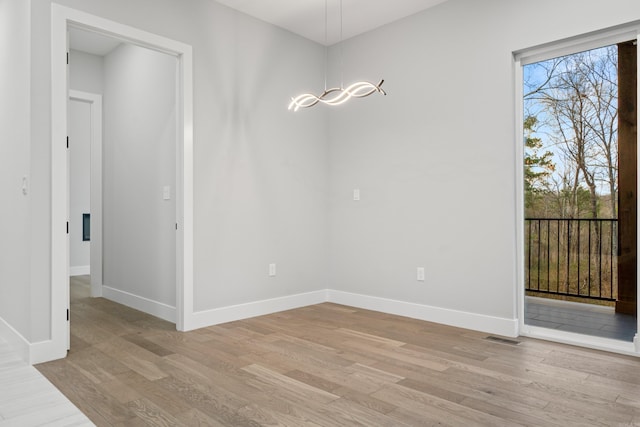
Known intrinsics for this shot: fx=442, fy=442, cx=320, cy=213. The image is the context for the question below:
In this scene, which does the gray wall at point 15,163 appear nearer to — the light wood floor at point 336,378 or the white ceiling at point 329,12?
the light wood floor at point 336,378

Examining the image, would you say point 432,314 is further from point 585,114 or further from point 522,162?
point 585,114

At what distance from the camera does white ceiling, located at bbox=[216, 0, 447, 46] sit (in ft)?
12.7

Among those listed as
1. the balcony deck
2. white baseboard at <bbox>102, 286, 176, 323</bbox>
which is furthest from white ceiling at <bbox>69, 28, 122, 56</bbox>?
the balcony deck

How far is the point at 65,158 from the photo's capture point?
299 cm

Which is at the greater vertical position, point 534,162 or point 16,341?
point 534,162

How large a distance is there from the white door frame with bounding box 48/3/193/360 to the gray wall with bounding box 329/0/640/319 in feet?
5.62

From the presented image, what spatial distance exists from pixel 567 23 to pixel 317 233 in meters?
2.89

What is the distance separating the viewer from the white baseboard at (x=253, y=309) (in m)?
3.75

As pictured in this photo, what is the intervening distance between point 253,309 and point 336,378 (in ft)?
5.65

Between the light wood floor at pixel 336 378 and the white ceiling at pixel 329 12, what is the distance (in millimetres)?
2807

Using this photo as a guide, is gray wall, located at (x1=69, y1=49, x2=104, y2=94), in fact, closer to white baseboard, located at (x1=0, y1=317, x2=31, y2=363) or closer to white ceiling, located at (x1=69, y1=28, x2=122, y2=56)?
white ceiling, located at (x1=69, y1=28, x2=122, y2=56)

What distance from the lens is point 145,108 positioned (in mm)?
4434

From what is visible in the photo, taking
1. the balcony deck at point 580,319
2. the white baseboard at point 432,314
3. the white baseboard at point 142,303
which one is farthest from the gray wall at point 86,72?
the balcony deck at point 580,319

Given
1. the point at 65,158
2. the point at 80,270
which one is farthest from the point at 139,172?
the point at 80,270
